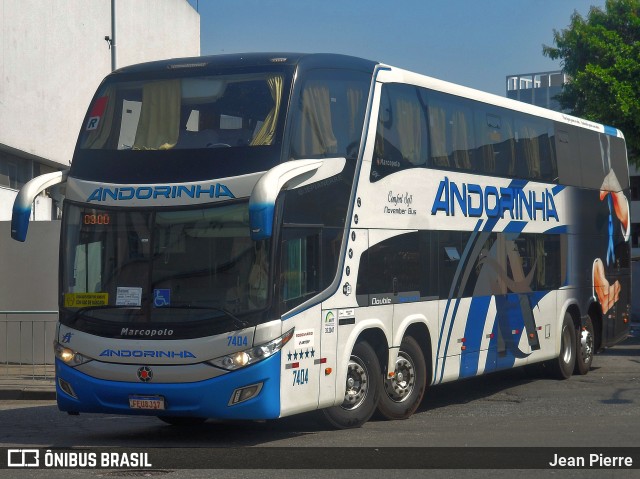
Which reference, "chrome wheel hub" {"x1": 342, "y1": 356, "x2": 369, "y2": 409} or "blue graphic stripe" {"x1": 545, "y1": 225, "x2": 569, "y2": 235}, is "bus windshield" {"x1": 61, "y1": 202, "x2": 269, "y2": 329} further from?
"blue graphic stripe" {"x1": 545, "y1": 225, "x2": 569, "y2": 235}

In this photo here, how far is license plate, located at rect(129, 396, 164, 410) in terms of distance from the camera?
1098cm

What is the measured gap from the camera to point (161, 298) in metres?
11.2

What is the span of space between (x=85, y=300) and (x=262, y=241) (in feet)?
6.66

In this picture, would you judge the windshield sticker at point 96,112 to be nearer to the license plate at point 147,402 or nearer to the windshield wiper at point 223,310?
the windshield wiper at point 223,310

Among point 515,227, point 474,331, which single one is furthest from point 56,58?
point 474,331

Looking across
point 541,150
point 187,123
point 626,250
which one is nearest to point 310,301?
point 187,123

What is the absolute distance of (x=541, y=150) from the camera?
17266 millimetres

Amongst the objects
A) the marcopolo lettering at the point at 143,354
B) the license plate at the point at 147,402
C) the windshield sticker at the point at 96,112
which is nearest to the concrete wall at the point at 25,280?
the windshield sticker at the point at 96,112

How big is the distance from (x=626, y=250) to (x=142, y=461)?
1309cm

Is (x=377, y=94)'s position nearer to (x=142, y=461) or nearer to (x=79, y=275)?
(x=79, y=275)

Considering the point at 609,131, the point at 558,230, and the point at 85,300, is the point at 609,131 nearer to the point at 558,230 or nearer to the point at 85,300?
the point at 558,230

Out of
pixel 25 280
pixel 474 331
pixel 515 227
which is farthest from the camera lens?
pixel 25 280

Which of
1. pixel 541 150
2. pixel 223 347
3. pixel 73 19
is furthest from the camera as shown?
pixel 73 19

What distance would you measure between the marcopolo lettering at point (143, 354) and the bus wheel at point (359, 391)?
6.49 ft
